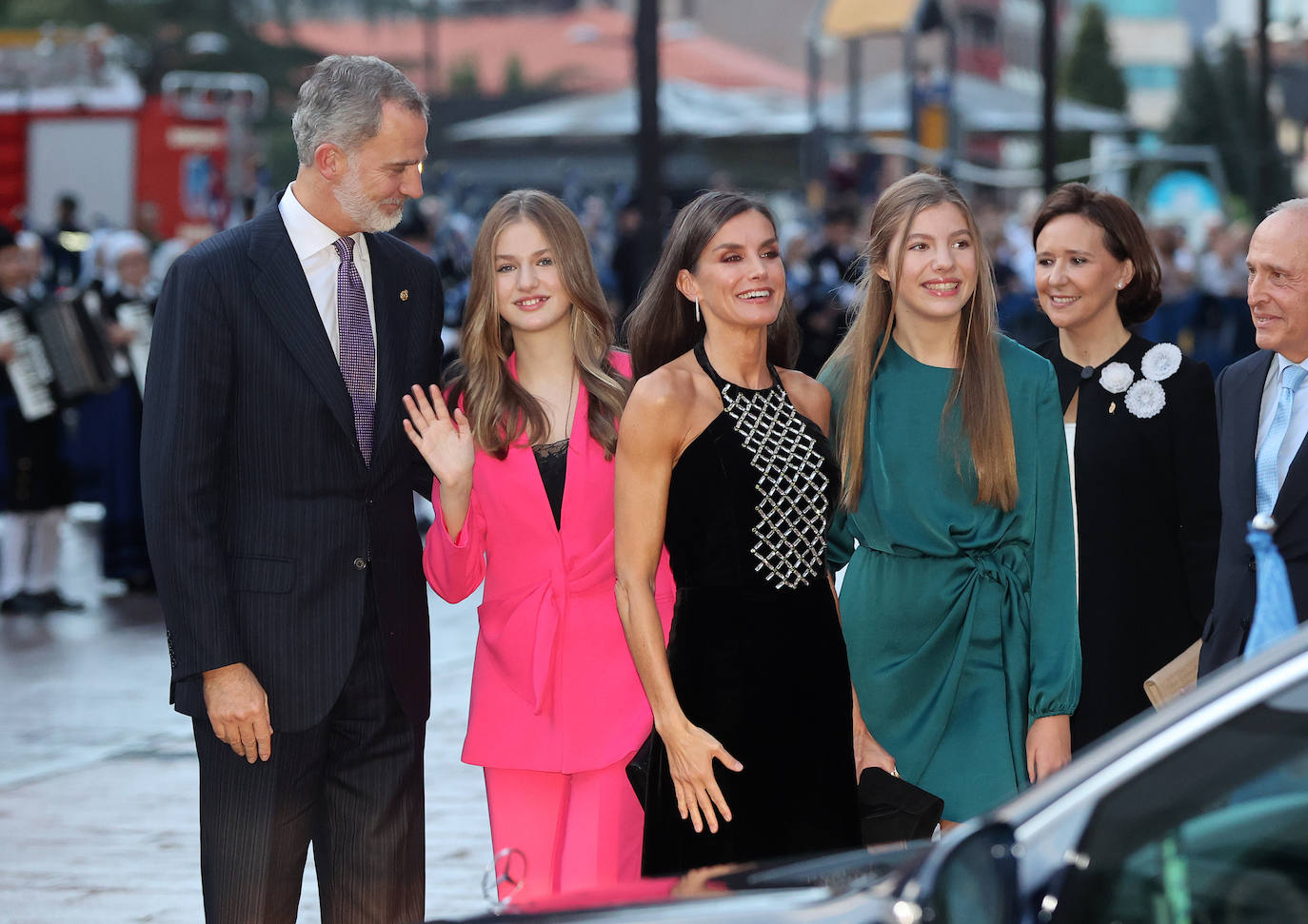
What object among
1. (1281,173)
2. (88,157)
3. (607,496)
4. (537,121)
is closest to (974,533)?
(607,496)

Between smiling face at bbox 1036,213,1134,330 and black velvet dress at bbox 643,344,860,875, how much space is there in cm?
120

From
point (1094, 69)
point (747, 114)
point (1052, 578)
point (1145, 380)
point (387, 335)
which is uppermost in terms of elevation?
point (1094, 69)

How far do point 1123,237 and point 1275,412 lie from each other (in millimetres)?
763

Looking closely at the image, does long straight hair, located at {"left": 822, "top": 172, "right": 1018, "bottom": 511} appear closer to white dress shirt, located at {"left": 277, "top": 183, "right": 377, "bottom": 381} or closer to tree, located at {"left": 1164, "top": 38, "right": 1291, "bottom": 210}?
white dress shirt, located at {"left": 277, "top": 183, "right": 377, "bottom": 381}

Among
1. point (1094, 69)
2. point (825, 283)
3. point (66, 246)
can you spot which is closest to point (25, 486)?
point (825, 283)

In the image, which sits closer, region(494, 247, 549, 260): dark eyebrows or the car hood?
the car hood

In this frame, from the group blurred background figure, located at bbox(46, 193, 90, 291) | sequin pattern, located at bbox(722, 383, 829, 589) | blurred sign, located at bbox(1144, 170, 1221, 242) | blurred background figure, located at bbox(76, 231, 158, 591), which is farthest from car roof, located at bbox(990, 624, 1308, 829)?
blurred sign, located at bbox(1144, 170, 1221, 242)

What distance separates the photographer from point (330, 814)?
403 centimetres

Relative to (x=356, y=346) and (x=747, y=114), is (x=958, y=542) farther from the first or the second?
(x=747, y=114)

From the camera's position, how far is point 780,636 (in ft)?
12.5

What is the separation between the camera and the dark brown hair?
4.74m

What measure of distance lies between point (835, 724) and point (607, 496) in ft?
2.51

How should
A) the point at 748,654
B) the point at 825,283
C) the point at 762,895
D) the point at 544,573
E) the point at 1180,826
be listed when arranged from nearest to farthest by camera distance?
1. the point at 1180,826
2. the point at 762,895
3. the point at 748,654
4. the point at 544,573
5. the point at 825,283

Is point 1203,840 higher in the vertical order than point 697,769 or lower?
higher
